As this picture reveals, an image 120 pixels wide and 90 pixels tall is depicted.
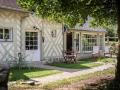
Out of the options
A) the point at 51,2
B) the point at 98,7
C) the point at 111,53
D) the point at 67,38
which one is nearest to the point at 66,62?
the point at 67,38

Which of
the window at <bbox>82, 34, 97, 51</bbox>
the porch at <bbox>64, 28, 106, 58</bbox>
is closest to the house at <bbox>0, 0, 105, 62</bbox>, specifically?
the porch at <bbox>64, 28, 106, 58</bbox>

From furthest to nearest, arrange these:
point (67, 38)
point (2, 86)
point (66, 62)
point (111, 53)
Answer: point (111, 53)
point (67, 38)
point (66, 62)
point (2, 86)

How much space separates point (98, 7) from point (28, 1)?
3.28 meters

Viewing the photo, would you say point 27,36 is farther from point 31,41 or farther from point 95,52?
point 95,52

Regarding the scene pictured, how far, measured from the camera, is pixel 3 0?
69.1 ft

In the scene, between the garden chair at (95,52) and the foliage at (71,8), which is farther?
the garden chair at (95,52)

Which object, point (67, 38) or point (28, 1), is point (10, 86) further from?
point (67, 38)

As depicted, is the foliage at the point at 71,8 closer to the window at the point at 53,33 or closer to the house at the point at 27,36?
the house at the point at 27,36

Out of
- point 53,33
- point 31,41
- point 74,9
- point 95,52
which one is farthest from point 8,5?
point 95,52

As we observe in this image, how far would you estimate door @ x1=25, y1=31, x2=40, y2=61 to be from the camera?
916 inches

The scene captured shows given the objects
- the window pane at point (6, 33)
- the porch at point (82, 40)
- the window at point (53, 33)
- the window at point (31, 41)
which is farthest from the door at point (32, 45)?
the porch at point (82, 40)

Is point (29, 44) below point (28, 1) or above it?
below

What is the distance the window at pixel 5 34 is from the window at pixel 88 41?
12.5 m

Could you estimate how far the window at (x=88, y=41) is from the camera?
32938 mm
